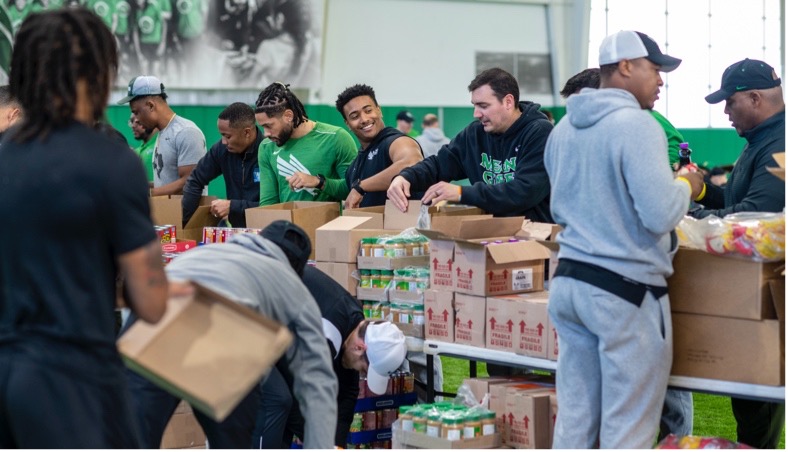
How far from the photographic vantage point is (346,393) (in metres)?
3.92

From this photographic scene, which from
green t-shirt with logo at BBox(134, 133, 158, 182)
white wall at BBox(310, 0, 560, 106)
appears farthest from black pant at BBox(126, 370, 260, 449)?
white wall at BBox(310, 0, 560, 106)

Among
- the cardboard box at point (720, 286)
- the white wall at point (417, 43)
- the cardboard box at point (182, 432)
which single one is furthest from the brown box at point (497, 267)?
the white wall at point (417, 43)

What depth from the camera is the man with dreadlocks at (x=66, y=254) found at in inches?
71.7

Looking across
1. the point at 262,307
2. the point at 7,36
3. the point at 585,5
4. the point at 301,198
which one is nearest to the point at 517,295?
the point at 262,307

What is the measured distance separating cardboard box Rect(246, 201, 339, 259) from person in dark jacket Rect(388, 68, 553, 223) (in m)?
0.54

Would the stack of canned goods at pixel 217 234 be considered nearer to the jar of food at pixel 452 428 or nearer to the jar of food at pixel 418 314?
the jar of food at pixel 418 314

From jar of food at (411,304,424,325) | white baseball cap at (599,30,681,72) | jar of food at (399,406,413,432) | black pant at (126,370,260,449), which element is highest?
white baseball cap at (599,30,681,72)

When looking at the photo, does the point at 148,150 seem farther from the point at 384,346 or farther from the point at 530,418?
the point at 530,418

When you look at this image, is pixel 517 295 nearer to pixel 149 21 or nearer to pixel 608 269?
pixel 608 269

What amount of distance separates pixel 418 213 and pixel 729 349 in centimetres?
163

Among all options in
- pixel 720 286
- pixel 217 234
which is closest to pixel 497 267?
pixel 720 286

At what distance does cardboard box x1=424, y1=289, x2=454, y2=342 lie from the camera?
3.87 m

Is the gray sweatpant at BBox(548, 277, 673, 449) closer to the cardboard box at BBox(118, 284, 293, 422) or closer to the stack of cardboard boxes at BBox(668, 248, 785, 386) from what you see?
the stack of cardboard boxes at BBox(668, 248, 785, 386)

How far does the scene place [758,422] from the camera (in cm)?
390
